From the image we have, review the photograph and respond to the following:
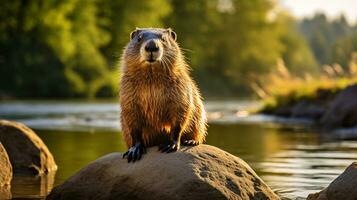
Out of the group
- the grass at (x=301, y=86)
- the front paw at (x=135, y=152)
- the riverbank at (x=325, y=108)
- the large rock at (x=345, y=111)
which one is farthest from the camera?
the grass at (x=301, y=86)

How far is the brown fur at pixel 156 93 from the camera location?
9039 millimetres

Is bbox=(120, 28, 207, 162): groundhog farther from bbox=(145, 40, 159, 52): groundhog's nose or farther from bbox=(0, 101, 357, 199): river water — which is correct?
bbox=(0, 101, 357, 199): river water

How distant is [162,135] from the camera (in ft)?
30.5

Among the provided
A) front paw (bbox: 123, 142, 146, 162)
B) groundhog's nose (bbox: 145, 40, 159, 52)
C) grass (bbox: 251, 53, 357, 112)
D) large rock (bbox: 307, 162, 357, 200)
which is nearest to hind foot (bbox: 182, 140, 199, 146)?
front paw (bbox: 123, 142, 146, 162)

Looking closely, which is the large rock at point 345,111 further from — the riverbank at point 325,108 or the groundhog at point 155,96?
the groundhog at point 155,96

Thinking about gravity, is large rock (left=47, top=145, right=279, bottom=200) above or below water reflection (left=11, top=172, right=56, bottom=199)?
above

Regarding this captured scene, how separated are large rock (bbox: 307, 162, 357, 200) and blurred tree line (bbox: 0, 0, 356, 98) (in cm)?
2646

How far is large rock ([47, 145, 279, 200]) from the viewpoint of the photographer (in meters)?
8.34

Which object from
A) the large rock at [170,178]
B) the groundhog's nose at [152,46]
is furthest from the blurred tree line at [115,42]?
the groundhog's nose at [152,46]

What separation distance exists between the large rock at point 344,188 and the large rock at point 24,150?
5.00 m

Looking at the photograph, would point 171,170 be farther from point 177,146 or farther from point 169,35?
point 169,35

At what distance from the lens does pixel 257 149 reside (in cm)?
1717

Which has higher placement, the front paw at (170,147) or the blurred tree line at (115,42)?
the front paw at (170,147)

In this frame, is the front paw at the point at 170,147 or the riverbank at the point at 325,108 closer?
the front paw at the point at 170,147
